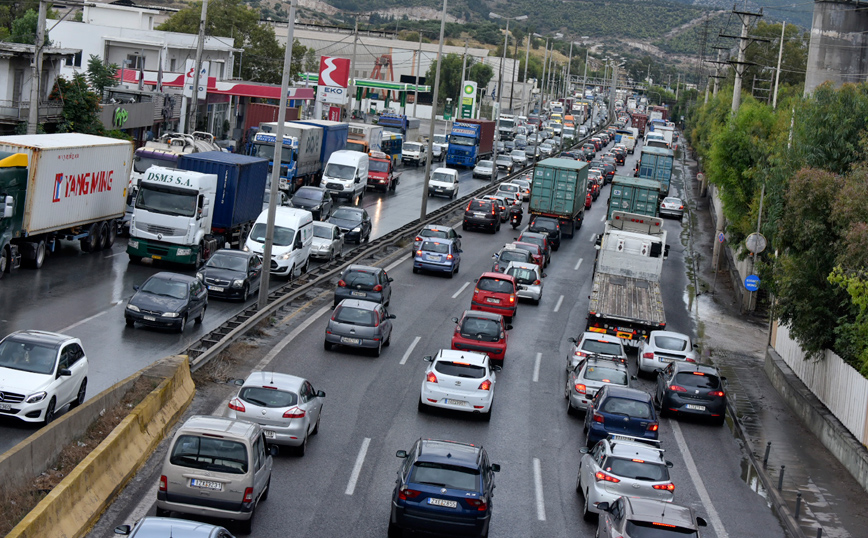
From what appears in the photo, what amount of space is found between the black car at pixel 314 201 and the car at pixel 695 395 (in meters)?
24.4

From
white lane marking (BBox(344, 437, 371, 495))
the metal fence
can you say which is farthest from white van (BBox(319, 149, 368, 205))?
white lane marking (BBox(344, 437, 371, 495))

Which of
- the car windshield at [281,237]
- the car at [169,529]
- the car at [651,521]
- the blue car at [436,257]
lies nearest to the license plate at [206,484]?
the car at [169,529]

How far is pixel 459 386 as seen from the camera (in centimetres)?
2186

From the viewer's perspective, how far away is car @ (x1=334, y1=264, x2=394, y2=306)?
30.8 m

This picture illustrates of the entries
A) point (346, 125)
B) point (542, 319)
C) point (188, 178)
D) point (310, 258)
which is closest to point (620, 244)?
point (542, 319)

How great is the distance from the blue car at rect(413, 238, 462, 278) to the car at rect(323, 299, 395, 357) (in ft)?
40.9

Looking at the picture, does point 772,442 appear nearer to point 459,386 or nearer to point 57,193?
point 459,386

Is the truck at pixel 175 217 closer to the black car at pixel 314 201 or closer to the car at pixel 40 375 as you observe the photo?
the black car at pixel 314 201

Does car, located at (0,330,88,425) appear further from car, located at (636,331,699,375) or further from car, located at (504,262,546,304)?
car, located at (504,262,546,304)

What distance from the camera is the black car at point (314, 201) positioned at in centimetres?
4641

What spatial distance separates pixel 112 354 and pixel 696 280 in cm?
3091

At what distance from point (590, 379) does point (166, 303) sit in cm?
1056

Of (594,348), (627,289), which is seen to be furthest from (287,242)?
(594,348)

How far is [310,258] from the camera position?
129ft
